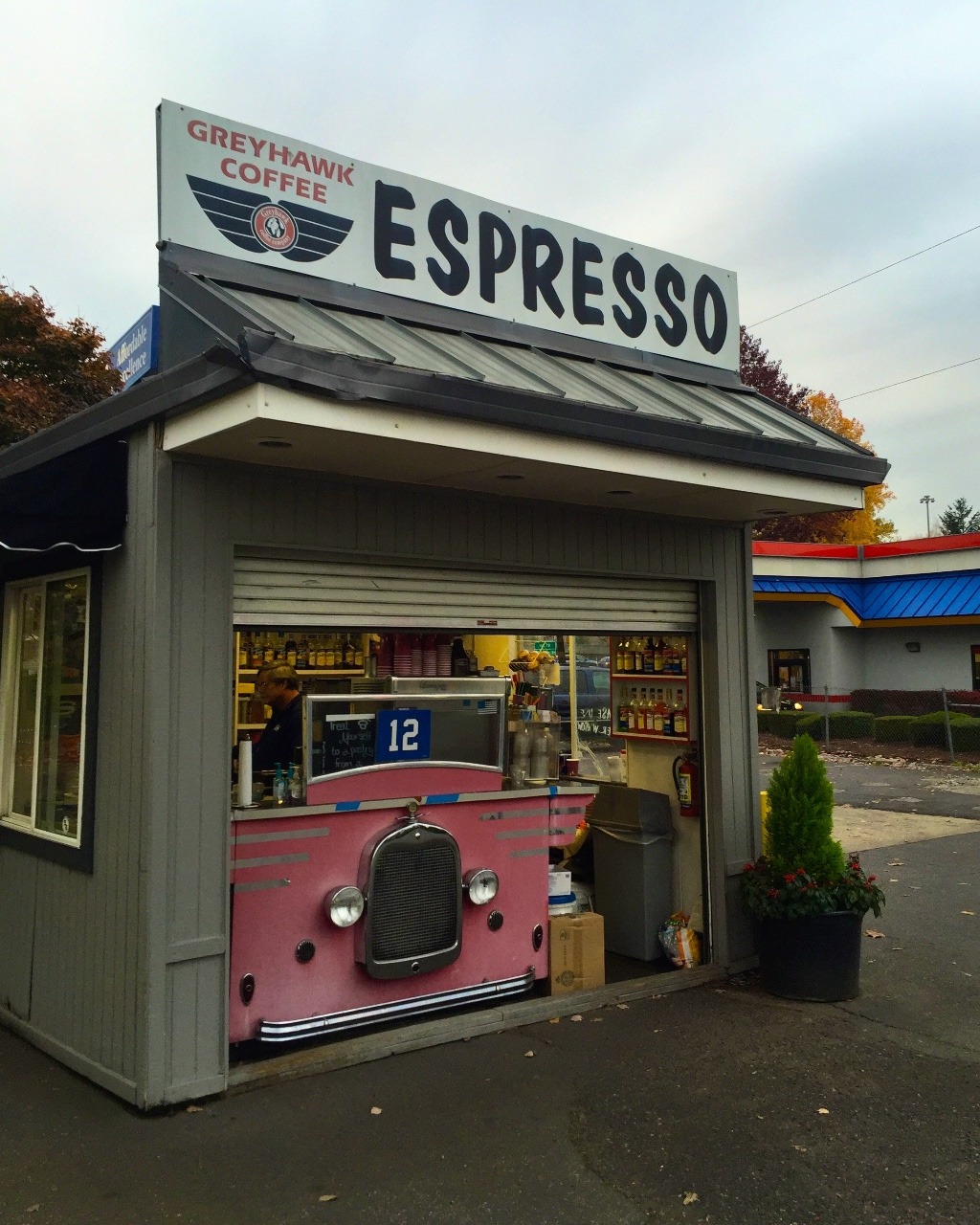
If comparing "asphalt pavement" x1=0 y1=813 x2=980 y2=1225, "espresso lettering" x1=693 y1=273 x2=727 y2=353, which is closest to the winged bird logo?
"espresso lettering" x1=693 y1=273 x2=727 y2=353

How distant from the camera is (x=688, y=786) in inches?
271

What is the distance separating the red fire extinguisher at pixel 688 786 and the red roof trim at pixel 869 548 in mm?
17873

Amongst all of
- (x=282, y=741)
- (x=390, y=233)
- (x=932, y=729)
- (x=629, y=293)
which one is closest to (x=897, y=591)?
(x=932, y=729)

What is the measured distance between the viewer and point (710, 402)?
6180mm

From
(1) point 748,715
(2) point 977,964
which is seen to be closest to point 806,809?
(1) point 748,715

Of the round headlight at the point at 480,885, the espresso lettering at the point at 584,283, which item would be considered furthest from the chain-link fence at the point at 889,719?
the round headlight at the point at 480,885

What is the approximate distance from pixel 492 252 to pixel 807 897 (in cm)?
431

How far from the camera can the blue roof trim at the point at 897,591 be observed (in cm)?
2366

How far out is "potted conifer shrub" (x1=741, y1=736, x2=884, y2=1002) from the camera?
580cm

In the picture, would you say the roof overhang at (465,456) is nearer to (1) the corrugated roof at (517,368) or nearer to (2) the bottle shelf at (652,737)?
(1) the corrugated roof at (517,368)

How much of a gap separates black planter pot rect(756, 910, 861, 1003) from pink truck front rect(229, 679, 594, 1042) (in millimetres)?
1418

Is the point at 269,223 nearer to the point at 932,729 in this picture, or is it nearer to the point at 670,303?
the point at 670,303

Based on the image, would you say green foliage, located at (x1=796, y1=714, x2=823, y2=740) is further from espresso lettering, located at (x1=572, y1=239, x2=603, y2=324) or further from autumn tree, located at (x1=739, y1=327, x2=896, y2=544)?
espresso lettering, located at (x1=572, y1=239, x2=603, y2=324)

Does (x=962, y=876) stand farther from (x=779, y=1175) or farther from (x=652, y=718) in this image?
(x=779, y=1175)
